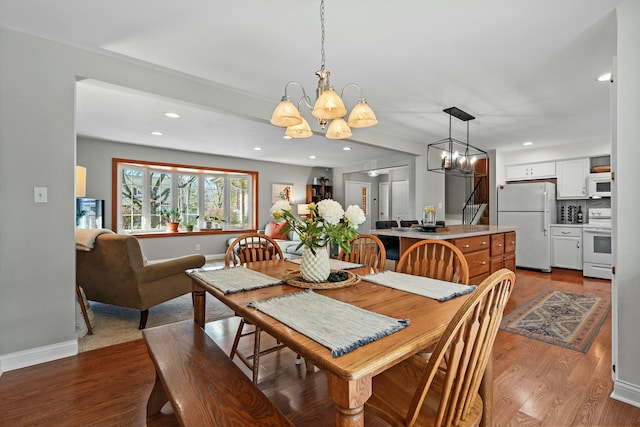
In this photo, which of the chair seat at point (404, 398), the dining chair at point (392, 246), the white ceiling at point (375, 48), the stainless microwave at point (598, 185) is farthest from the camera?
the stainless microwave at point (598, 185)

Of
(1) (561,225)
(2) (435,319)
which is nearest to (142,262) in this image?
(2) (435,319)

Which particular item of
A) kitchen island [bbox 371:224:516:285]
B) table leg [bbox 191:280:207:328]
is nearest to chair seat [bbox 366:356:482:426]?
table leg [bbox 191:280:207:328]

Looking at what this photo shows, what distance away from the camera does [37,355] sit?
84.4 inches

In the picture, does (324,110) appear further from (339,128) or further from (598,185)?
(598,185)

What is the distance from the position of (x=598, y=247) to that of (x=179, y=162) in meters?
7.71

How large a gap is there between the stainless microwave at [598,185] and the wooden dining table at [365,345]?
18.9 feet

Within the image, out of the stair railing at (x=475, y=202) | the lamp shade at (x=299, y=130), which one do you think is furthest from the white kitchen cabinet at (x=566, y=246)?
the lamp shade at (x=299, y=130)

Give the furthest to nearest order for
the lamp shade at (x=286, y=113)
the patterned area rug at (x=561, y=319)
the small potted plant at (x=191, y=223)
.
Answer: the small potted plant at (x=191, y=223) < the patterned area rug at (x=561, y=319) < the lamp shade at (x=286, y=113)

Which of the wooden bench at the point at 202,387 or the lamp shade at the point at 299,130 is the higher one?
the lamp shade at the point at 299,130

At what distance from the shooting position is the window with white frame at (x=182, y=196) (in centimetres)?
573

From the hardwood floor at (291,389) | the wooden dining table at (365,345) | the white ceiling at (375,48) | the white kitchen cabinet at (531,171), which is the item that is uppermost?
the white ceiling at (375,48)

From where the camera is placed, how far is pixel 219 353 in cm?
141

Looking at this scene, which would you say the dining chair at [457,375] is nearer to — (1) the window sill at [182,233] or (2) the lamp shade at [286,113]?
(2) the lamp shade at [286,113]

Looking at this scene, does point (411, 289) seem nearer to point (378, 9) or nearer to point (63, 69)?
point (378, 9)
